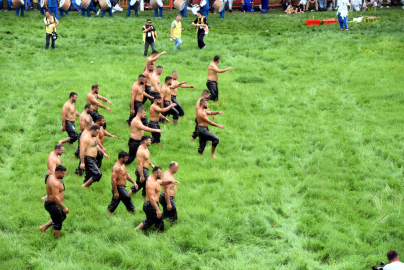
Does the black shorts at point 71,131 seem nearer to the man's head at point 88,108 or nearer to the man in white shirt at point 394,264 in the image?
the man's head at point 88,108

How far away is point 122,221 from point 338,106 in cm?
1031

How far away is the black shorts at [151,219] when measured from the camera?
9.52 meters

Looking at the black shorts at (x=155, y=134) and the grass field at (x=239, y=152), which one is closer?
the grass field at (x=239, y=152)

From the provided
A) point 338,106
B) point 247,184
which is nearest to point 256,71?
point 338,106

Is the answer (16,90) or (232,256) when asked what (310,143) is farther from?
(16,90)

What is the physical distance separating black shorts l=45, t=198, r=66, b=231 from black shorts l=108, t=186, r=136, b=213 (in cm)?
116

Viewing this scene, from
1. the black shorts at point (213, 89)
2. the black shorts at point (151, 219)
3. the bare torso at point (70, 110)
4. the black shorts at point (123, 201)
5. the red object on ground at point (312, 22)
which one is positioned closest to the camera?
the black shorts at point (151, 219)

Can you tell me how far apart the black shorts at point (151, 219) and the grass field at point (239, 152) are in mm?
213

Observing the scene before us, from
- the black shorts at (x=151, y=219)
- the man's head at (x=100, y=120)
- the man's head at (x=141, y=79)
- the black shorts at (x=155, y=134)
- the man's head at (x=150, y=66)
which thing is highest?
the man's head at (x=150, y=66)

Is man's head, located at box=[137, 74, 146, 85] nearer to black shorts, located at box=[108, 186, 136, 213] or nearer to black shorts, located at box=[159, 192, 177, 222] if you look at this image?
black shorts, located at box=[108, 186, 136, 213]

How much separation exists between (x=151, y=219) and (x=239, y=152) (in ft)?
16.2

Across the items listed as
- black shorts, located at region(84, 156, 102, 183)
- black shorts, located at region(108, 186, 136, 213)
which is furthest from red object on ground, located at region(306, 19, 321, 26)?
black shorts, located at region(108, 186, 136, 213)

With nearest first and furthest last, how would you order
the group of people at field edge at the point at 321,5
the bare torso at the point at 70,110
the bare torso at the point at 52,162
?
the bare torso at the point at 52,162 < the bare torso at the point at 70,110 < the group of people at field edge at the point at 321,5

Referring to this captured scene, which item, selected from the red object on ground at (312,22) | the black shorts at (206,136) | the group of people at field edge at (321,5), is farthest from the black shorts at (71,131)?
the group of people at field edge at (321,5)
